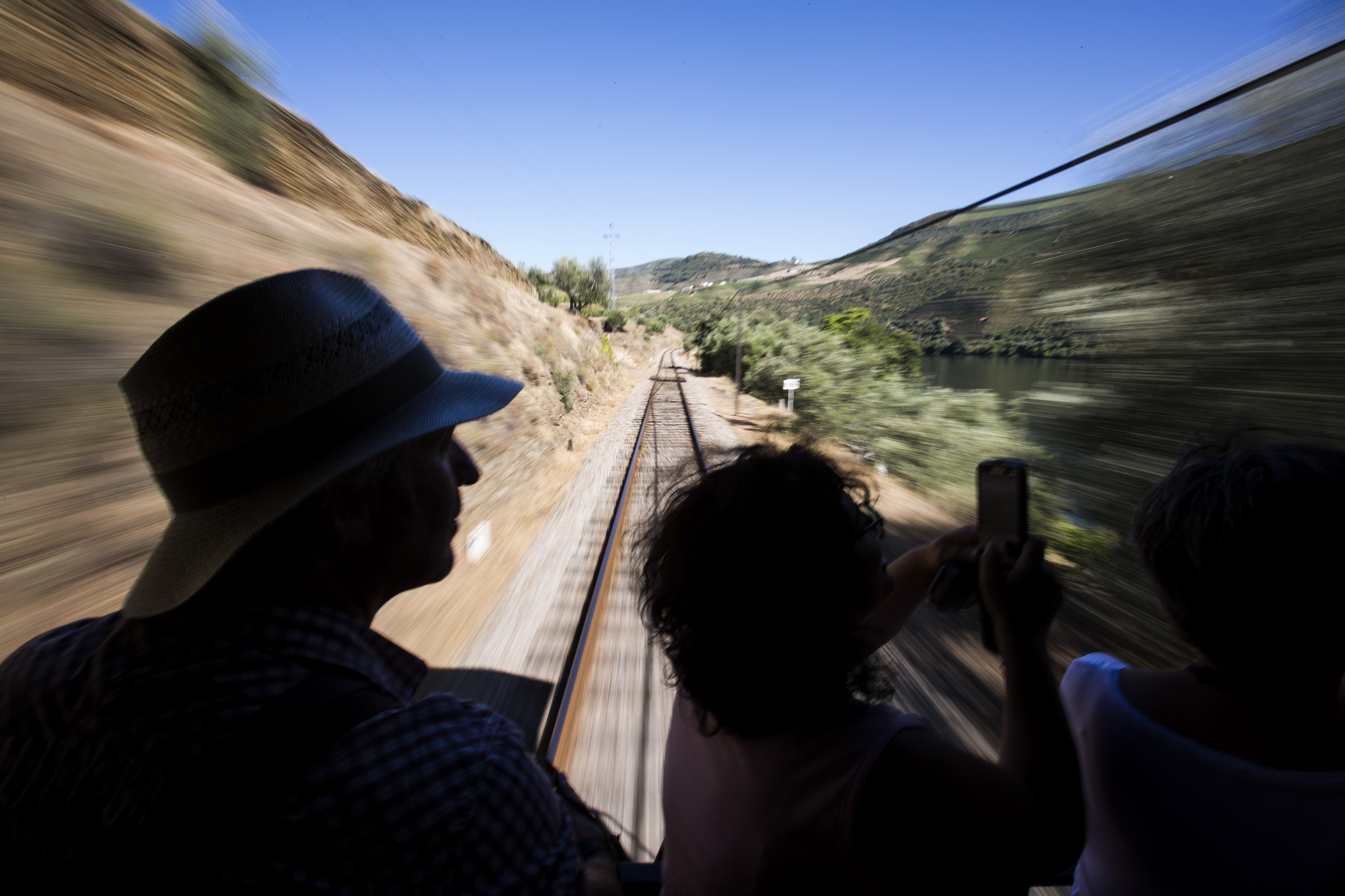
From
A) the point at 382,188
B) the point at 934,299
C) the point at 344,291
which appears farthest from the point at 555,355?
the point at 344,291

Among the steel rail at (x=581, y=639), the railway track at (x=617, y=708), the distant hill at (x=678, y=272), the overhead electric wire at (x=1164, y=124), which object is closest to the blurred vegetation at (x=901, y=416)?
the overhead electric wire at (x=1164, y=124)

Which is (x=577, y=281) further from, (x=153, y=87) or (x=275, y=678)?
(x=275, y=678)

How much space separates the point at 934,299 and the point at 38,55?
967cm

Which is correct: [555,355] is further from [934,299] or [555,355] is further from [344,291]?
[344,291]

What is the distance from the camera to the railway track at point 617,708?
284 cm

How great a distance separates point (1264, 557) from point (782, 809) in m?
0.95

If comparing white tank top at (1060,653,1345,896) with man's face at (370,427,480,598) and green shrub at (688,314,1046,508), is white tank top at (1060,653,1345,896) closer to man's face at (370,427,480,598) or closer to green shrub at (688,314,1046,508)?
man's face at (370,427,480,598)

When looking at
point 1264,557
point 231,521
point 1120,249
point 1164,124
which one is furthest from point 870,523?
point 1120,249

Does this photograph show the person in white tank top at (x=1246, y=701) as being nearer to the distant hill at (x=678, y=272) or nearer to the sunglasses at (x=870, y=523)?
the sunglasses at (x=870, y=523)

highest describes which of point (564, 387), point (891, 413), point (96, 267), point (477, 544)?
A: point (96, 267)

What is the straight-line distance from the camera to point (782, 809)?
0.95 metres

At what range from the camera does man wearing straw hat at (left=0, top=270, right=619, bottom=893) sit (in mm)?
719

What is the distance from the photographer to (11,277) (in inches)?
161

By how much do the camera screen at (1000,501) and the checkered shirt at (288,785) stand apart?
1027 millimetres
